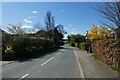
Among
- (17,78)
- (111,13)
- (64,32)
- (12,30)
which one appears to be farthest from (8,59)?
(64,32)

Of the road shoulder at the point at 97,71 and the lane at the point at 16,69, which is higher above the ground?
the road shoulder at the point at 97,71

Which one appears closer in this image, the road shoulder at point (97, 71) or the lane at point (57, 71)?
the road shoulder at point (97, 71)

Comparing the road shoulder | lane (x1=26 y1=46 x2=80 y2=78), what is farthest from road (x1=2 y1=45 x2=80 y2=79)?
the road shoulder

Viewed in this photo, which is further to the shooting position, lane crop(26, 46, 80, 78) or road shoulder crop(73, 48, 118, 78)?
lane crop(26, 46, 80, 78)

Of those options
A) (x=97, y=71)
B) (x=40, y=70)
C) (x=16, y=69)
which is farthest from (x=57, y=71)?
(x=16, y=69)

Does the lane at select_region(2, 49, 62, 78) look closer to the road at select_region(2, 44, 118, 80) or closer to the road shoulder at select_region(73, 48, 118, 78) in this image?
the road at select_region(2, 44, 118, 80)

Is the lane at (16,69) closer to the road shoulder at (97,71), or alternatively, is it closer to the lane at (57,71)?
the lane at (57,71)

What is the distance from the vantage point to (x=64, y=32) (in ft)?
389

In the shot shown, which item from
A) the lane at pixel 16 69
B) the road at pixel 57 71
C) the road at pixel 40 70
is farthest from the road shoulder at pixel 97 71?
the lane at pixel 16 69

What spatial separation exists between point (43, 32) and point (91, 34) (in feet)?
117

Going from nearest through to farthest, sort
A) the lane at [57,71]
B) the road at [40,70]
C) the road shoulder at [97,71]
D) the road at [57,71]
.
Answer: the road shoulder at [97,71] < the road at [57,71] < the lane at [57,71] < the road at [40,70]

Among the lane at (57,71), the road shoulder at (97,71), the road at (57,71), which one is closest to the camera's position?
the road shoulder at (97,71)

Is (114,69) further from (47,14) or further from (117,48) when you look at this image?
(47,14)

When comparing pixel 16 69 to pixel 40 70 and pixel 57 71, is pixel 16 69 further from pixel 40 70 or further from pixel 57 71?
pixel 57 71
